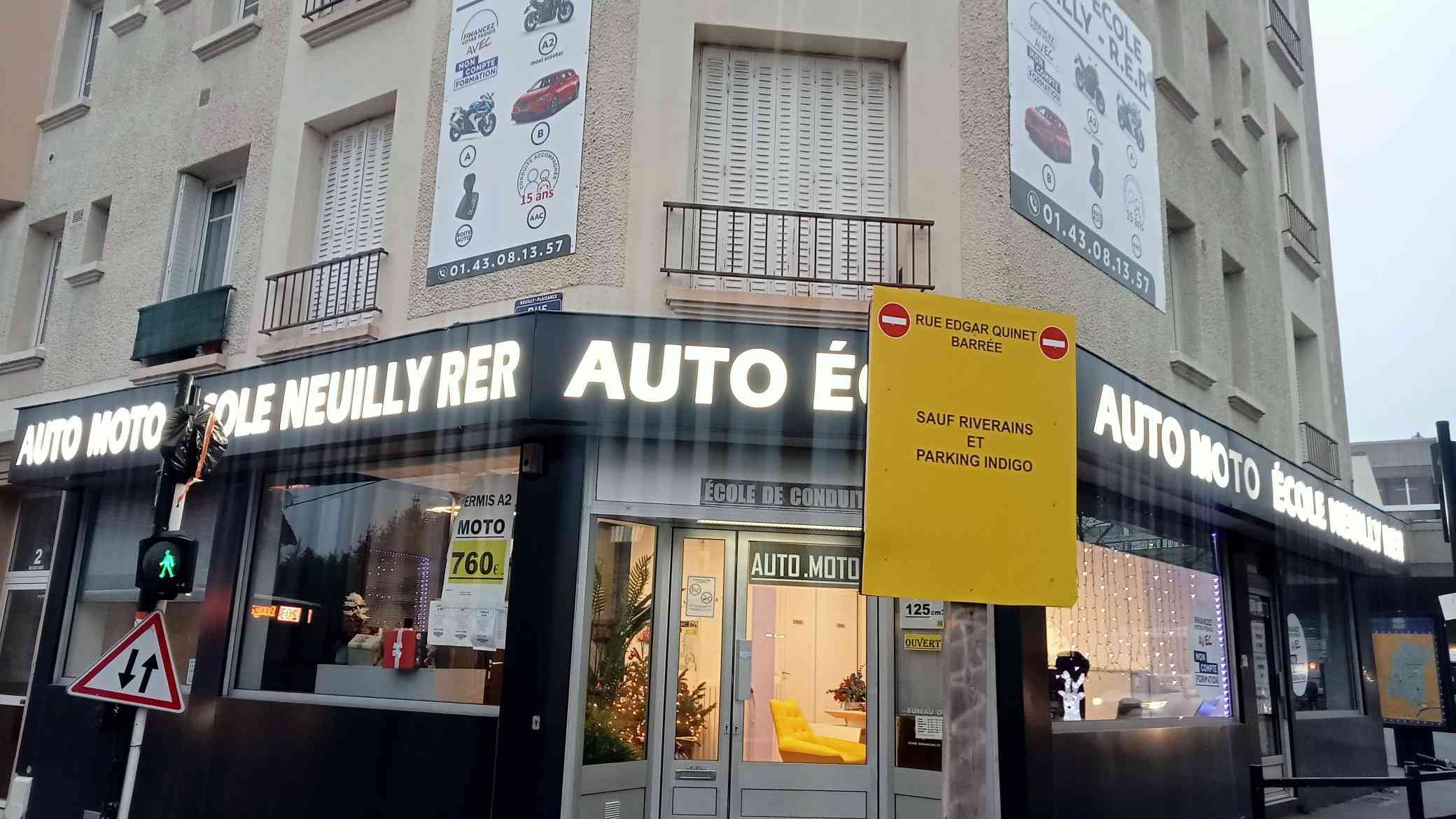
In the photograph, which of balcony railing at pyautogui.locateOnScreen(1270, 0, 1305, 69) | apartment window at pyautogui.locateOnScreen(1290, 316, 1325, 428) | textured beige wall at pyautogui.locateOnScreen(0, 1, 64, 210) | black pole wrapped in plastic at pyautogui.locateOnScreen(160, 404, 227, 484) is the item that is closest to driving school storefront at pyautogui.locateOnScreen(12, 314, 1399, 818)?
black pole wrapped in plastic at pyautogui.locateOnScreen(160, 404, 227, 484)

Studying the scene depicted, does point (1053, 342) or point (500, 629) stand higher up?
point (1053, 342)

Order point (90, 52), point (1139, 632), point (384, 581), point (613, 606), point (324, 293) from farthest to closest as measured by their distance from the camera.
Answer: point (90, 52) → point (1139, 632) → point (324, 293) → point (384, 581) → point (613, 606)

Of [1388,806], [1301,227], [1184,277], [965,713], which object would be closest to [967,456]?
[965,713]

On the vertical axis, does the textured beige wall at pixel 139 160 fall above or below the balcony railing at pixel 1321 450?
above

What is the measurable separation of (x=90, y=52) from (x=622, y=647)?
36.3 ft

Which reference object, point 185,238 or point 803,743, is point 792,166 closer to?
point 803,743

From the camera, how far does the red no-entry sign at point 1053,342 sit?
4387 mm

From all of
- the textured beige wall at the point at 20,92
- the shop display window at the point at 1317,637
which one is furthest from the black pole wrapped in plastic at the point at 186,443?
the shop display window at the point at 1317,637

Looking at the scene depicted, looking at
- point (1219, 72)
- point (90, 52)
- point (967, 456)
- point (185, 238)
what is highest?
point (90, 52)

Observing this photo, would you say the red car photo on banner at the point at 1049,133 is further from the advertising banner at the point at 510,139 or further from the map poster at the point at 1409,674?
the map poster at the point at 1409,674

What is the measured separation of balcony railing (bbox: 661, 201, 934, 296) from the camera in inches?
315

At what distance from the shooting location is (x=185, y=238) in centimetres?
1127

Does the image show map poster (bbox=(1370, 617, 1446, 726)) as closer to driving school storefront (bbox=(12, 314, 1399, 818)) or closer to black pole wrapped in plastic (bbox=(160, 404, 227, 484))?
driving school storefront (bbox=(12, 314, 1399, 818))

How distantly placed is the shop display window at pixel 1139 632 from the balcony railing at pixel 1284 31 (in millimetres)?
7458
